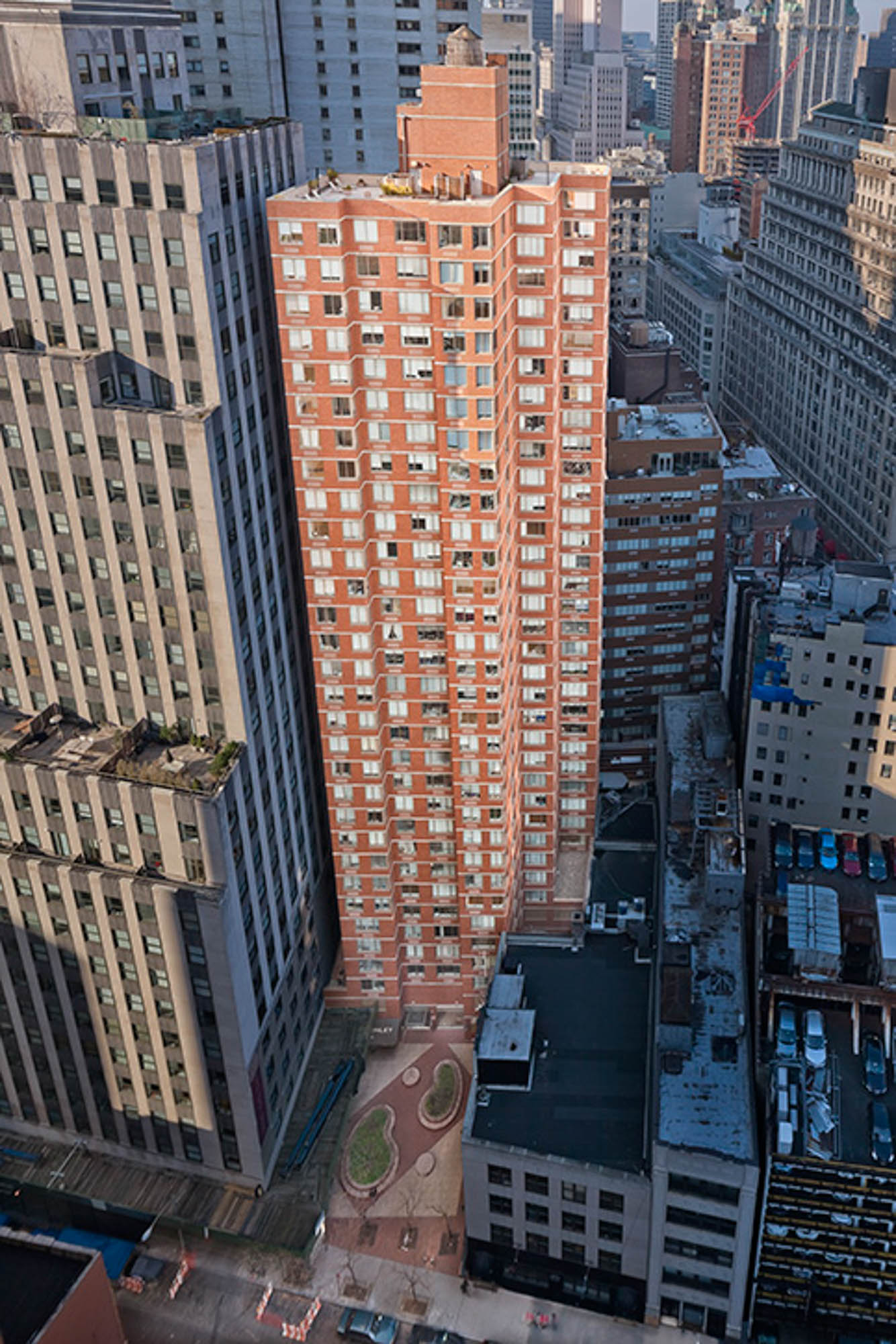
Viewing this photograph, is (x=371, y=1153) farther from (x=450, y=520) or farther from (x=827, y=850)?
(x=450, y=520)

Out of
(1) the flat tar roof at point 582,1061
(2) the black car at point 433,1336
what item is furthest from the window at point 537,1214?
(2) the black car at point 433,1336

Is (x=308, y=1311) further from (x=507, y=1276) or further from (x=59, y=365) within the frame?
(x=59, y=365)

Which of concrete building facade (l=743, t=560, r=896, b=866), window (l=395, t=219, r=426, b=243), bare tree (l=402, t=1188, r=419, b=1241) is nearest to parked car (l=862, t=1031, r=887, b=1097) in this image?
concrete building facade (l=743, t=560, r=896, b=866)

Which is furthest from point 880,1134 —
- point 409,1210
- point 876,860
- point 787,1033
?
Answer: point 409,1210

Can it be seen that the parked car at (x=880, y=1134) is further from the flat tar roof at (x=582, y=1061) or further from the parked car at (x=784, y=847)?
the parked car at (x=784, y=847)

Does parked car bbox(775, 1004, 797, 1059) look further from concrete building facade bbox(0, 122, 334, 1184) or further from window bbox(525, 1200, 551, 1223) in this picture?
concrete building facade bbox(0, 122, 334, 1184)

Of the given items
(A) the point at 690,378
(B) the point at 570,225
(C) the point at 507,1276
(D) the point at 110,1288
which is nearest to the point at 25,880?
(D) the point at 110,1288
